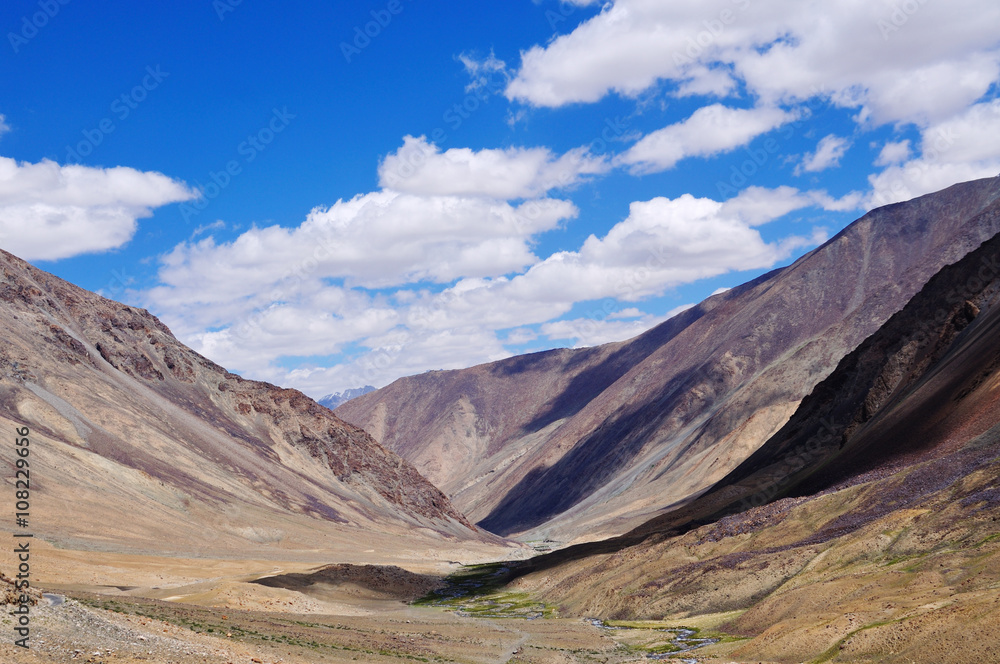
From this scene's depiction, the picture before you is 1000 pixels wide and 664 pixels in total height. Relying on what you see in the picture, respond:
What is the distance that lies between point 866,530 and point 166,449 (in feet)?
321

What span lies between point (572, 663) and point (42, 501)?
67.5m

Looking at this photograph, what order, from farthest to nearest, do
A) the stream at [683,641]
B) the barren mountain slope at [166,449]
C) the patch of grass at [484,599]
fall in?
1. the barren mountain slope at [166,449]
2. the patch of grass at [484,599]
3. the stream at [683,641]

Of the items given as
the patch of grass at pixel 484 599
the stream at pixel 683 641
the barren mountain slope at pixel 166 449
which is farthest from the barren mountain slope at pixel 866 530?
the barren mountain slope at pixel 166 449

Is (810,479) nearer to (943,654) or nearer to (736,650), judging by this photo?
(736,650)

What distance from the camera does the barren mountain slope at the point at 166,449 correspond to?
93.1 m

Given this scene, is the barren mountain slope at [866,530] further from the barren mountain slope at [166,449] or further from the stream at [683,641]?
the barren mountain slope at [166,449]

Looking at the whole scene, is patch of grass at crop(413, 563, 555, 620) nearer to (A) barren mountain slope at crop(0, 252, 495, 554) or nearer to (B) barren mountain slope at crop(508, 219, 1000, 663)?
(B) barren mountain slope at crop(508, 219, 1000, 663)

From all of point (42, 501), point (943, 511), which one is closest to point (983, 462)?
point (943, 511)

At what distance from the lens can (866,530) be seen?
46062 mm

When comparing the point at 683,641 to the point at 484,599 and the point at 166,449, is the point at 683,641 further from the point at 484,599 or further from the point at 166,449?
the point at 166,449

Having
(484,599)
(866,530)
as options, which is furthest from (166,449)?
(866,530)

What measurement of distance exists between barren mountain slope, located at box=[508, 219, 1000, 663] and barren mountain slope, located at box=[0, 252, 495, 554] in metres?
43.4

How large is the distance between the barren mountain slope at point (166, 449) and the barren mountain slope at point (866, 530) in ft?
142

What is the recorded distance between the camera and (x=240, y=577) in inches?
2798
